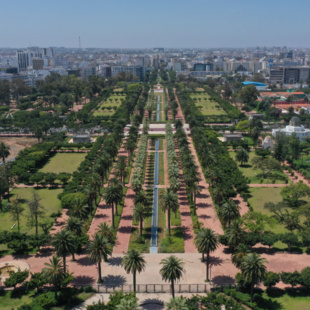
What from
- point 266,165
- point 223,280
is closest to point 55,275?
point 223,280

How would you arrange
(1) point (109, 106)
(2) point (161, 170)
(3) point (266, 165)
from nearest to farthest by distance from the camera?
(3) point (266, 165) → (2) point (161, 170) → (1) point (109, 106)

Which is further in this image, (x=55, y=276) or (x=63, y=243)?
(x=63, y=243)

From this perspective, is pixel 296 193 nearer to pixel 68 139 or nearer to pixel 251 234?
pixel 251 234

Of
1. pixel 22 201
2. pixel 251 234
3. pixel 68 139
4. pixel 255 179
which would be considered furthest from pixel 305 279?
pixel 68 139

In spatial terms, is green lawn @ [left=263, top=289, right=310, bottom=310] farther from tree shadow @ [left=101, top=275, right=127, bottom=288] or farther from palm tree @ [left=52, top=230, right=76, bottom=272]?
palm tree @ [left=52, top=230, right=76, bottom=272]

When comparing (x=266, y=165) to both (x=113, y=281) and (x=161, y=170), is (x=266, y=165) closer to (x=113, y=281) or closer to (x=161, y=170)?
(x=161, y=170)

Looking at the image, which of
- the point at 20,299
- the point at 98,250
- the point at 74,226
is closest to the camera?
the point at 20,299

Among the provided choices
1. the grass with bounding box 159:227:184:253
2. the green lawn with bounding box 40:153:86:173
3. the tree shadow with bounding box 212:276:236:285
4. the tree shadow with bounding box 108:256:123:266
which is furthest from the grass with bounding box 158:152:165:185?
the tree shadow with bounding box 212:276:236:285

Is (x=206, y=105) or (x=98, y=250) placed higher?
(x=206, y=105)
